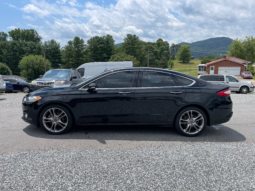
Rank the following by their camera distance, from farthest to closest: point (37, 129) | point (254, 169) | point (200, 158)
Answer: point (37, 129) → point (200, 158) → point (254, 169)

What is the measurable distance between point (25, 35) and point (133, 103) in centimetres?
11424

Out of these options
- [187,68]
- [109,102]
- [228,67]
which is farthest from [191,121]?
[187,68]

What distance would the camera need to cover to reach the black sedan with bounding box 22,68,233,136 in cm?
471

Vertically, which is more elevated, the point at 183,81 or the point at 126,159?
the point at 183,81

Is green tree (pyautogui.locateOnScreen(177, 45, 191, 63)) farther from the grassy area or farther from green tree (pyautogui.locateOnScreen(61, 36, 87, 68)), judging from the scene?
green tree (pyautogui.locateOnScreen(61, 36, 87, 68))

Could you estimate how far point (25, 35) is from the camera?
338 feet

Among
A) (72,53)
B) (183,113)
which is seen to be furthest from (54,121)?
(72,53)

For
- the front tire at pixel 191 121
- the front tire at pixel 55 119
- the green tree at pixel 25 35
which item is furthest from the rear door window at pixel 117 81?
the green tree at pixel 25 35

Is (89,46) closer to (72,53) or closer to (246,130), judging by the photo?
(72,53)

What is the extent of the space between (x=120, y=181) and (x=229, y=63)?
59.7 meters

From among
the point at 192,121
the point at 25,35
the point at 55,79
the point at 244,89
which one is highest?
the point at 25,35

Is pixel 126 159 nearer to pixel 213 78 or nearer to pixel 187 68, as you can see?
pixel 213 78

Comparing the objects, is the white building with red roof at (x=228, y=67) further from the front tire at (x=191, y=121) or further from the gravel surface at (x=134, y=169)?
the gravel surface at (x=134, y=169)

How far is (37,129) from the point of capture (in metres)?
5.30
